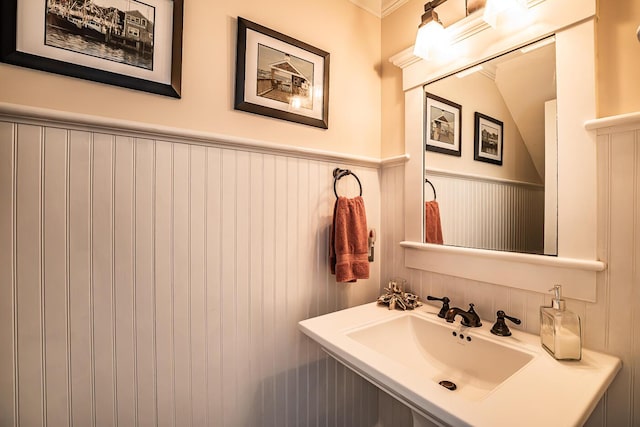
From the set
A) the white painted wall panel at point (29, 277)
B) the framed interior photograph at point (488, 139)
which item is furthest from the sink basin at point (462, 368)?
the white painted wall panel at point (29, 277)

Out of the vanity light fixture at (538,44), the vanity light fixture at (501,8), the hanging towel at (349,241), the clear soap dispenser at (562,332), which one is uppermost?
the vanity light fixture at (501,8)

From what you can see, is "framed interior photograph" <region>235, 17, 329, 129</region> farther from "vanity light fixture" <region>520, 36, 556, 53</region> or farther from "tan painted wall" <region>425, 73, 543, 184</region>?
"vanity light fixture" <region>520, 36, 556, 53</region>

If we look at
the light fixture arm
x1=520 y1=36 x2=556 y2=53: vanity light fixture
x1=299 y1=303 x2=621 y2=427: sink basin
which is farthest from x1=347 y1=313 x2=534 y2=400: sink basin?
the light fixture arm

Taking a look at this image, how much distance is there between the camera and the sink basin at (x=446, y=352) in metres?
0.94

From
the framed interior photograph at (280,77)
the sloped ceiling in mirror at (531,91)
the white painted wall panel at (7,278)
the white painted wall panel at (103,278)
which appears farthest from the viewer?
the framed interior photograph at (280,77)

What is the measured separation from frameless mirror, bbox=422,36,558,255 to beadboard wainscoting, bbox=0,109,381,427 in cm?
50

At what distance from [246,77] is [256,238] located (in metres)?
0.62

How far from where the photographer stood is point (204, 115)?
1.03 meters

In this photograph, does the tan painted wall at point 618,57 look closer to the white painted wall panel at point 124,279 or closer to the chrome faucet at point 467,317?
the chrome faucet at point 467,317

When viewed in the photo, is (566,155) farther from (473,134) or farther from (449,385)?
(449,385)

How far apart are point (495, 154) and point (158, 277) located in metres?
1.33

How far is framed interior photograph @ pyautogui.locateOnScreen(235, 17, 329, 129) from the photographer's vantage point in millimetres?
1092

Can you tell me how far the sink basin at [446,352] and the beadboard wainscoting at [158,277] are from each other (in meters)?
0.33

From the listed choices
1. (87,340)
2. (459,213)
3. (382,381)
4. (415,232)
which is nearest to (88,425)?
(87,340)
